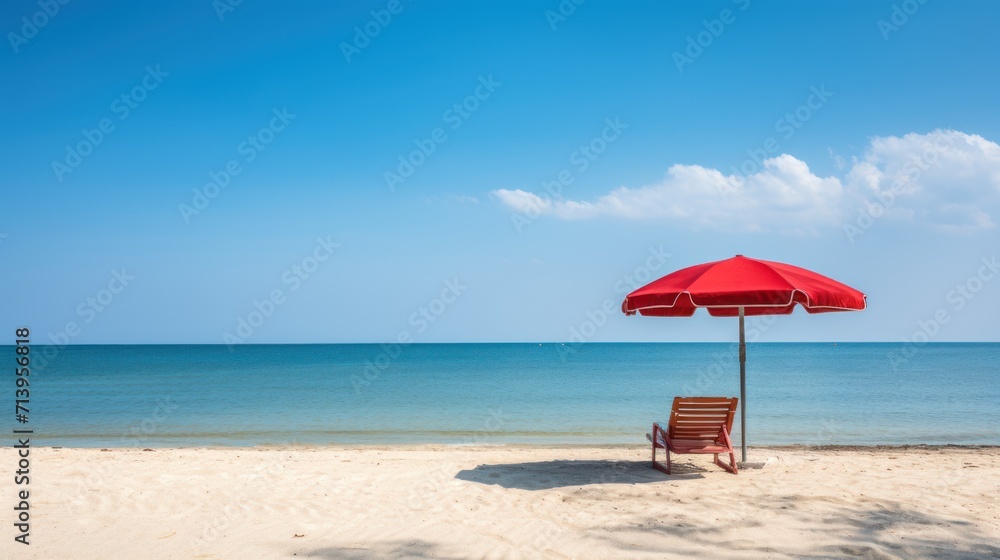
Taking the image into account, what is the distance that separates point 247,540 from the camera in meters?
4.73

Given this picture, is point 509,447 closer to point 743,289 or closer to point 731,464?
point 731,464

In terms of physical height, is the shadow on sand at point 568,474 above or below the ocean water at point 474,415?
above

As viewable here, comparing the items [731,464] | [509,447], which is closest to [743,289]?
[731,464]

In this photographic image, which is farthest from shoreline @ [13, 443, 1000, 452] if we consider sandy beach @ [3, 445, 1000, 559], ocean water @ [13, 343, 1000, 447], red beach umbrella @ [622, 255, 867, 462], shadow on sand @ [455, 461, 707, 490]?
→ red beach umbrella @ [622, 255, 867, 462]

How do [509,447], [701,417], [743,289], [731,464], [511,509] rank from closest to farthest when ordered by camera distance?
[511,509] → [743,289] → [701,417] → [731,464] → [509,447]

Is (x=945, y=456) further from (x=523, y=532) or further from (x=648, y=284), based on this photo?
(x=523, y=532)

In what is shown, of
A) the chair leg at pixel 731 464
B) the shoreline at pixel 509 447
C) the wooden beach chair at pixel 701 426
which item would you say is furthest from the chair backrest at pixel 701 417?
the shoreline at pixel 509 447

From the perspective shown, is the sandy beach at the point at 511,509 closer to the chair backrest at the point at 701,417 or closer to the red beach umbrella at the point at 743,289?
the chair backrest at the point at 701,417

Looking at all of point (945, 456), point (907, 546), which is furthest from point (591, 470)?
point (945, 456)

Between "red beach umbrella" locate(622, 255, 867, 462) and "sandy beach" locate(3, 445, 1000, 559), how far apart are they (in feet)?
5.32

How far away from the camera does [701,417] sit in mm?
6977

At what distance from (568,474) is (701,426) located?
5.04ft

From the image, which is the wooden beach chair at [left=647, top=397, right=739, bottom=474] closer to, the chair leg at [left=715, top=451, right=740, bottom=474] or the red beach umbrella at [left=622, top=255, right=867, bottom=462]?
the chair leg at [left=715, top=451, right=740, bottom=474]

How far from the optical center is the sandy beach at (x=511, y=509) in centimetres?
450
